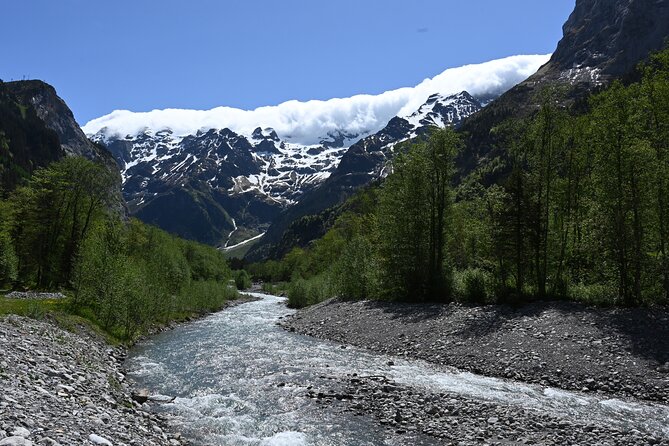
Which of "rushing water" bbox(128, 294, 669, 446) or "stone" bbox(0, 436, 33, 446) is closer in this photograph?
"stone" bbox(0, 436, 33, 446)

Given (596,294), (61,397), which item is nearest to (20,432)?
(61,397)

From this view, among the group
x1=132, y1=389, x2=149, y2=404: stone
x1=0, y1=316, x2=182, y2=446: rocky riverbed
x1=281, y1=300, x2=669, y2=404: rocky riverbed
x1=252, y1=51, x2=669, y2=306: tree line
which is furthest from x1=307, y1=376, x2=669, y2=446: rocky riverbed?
x1=252, y1=51, x2=669, y2=306: tree line

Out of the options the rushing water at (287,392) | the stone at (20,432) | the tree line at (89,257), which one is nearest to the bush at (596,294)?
the rushing water at (287,392)

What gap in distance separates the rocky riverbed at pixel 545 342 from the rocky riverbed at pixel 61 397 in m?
Result: 19.3

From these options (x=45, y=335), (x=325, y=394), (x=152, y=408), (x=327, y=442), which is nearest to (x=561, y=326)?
(x=325, y=394)

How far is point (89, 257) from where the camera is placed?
135 ft

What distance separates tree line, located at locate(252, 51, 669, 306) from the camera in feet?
108

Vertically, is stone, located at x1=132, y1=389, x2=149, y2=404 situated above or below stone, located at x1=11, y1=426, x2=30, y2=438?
below

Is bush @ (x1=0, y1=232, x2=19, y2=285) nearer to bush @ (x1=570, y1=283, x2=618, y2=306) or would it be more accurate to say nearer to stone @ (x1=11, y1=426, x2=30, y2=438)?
stone @ (x1=11, y1=426, x2=30, y2=438)

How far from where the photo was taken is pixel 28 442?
10.7 metres

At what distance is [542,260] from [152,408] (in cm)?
3439

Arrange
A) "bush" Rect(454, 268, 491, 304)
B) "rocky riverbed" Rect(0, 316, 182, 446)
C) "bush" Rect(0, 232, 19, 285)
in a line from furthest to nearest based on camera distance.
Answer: "bush" Rect(0, 232, 19, 285)
"bush" Rect(454, 268, 491, 304)
"rocky riverbed" Rect(0, 316, 182, 446)

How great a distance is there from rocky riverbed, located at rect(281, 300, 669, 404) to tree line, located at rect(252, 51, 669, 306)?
4.64m

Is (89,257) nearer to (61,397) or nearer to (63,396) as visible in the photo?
(63,396)
